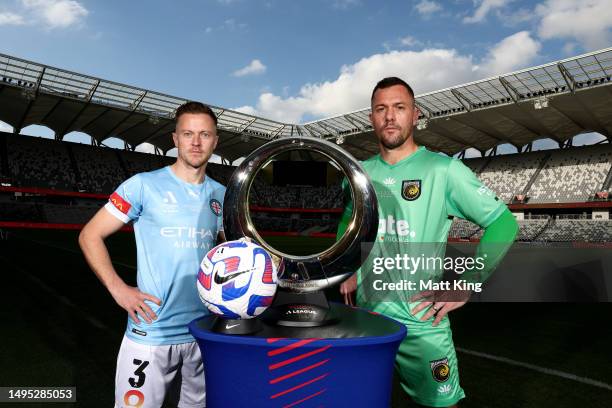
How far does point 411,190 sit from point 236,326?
1.18 m

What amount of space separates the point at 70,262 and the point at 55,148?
28618mm

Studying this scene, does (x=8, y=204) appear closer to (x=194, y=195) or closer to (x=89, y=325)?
(x=89, y=325)

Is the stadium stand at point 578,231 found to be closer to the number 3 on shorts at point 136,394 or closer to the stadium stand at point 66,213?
the number 3 on shorts at point 136,394

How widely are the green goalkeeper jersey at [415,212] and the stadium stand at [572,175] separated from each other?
35.1 m

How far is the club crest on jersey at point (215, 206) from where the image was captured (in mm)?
2197

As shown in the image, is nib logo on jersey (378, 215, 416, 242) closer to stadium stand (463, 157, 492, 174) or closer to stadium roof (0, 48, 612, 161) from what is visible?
stadium roof (0, 48, 612, 161)

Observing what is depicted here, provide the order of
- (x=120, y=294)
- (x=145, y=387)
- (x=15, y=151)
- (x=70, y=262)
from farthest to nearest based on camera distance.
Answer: (x=15, y=151) → (x=70, y=262) → (x=145, y=387) → (x=120, y=294)

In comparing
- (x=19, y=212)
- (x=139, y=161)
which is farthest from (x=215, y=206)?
(x=139, y=161)

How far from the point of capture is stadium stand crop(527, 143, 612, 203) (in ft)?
103

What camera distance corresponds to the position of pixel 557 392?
399 centimetres

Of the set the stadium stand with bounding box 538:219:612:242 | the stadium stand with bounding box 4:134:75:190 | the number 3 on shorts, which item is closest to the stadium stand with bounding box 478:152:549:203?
the stadium stand with bounding box 538:219:612:242

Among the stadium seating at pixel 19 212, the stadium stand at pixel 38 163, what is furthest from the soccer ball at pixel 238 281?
the stadium stand at pixel 38 163

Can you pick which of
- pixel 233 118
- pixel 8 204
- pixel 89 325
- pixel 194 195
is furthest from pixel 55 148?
pixel 194 195

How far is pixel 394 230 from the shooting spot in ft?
6.91
